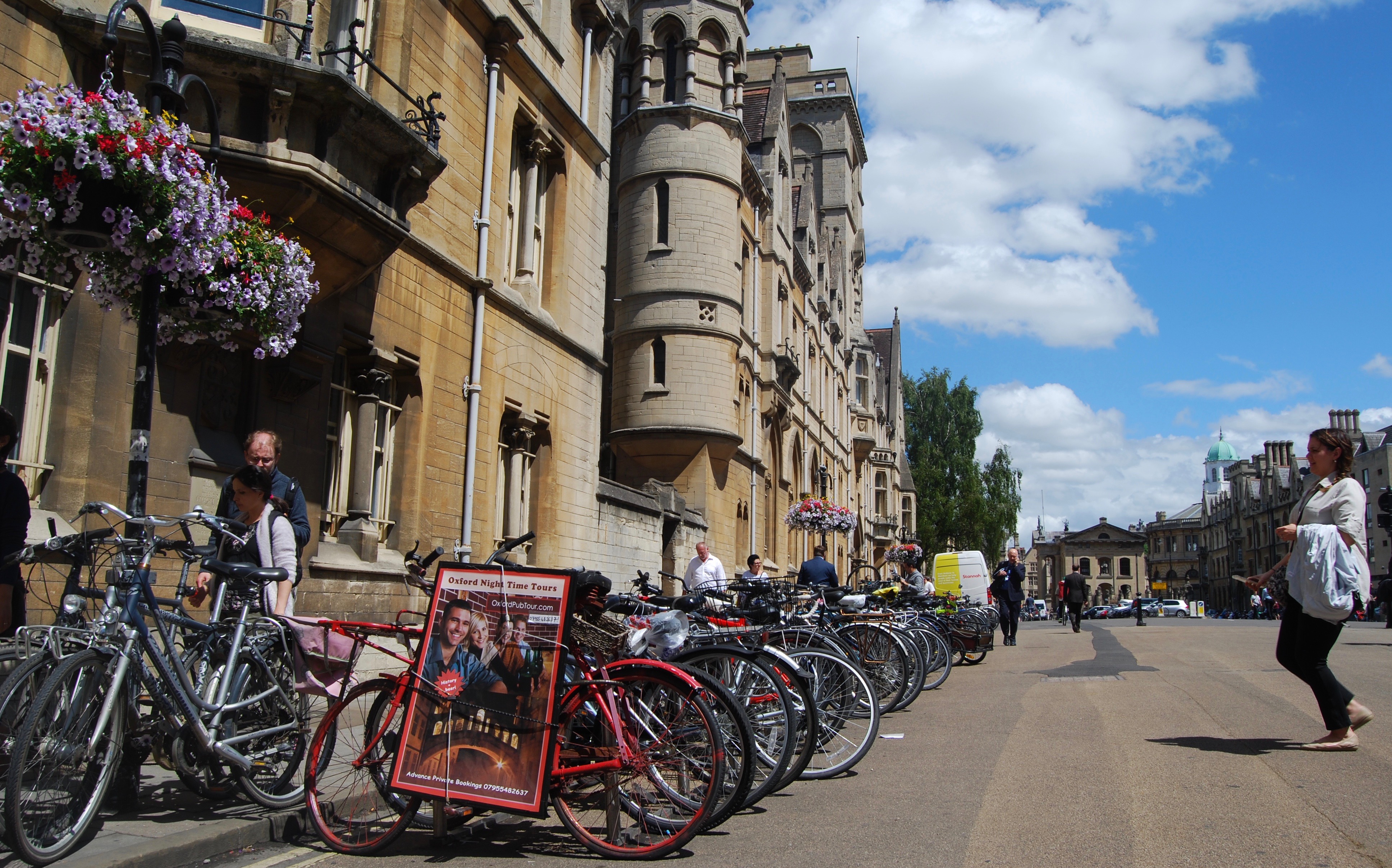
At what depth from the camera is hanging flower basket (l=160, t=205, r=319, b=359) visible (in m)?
6.27

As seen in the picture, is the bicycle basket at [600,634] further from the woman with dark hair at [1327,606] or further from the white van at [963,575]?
the white van at [963,575]

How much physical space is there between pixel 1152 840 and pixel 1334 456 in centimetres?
347

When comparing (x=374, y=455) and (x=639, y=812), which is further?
(x=374, y=455)

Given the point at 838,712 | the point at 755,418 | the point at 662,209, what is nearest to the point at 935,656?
the point at 838,712

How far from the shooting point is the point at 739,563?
28.4m

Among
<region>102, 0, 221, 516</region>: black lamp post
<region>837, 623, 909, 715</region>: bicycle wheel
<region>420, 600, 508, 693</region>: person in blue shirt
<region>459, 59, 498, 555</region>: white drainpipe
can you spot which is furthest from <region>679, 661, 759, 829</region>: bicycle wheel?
<region>459, 59, 498, 555</region>: white drainpipe

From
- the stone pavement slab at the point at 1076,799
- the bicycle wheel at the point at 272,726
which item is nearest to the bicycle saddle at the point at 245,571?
the bicycle wheel at the point at 272,726

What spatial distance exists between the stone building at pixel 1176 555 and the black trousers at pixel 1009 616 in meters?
126

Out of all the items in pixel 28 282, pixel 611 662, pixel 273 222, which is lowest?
pixel 611 662

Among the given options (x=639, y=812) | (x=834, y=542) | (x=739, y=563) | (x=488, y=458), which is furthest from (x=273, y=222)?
(x=834, y=542)

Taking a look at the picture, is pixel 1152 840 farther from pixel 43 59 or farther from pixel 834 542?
pixel 834 542

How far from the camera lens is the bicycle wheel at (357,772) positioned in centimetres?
481

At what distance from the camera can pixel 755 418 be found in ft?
99.6

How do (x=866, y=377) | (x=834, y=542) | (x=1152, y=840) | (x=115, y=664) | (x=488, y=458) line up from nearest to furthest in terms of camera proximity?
(x=115, y=664)
(x=1152, y=840)
(x=488, y=458)
(x=834, y=542)
(x=866, y=377)
